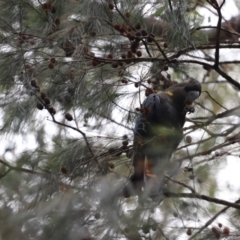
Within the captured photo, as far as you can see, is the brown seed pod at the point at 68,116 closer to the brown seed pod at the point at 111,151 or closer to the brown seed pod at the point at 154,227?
the brown seed pod at the point at 111,151

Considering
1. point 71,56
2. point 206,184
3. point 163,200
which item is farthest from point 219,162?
point 71,56

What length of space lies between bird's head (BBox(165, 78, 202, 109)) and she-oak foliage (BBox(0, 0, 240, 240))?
0.04 meters

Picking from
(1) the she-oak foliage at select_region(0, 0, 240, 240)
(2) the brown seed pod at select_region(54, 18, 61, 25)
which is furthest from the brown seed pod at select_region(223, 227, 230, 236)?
(2) the brown seed pod at select_region(54, 18, 61, 25)

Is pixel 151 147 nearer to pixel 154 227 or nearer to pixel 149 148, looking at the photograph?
pixel 149 148

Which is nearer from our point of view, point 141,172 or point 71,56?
point 141,172

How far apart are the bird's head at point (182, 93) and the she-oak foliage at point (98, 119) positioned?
0.04 meters

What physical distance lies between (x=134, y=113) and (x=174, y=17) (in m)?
0.40

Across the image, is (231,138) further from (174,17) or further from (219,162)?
(174,17)

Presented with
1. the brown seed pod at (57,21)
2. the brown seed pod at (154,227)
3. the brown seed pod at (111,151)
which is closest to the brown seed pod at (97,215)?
the brown seed pod at (154,227)

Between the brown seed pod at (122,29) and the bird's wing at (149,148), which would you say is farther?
the brown seed pod at (122,29)

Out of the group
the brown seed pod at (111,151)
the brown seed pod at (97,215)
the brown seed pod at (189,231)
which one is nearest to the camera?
the brown seed pod at (97,215)

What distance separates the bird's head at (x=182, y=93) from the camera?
3053 mm

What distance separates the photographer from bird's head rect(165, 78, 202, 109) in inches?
120

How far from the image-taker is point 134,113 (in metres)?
2.76
